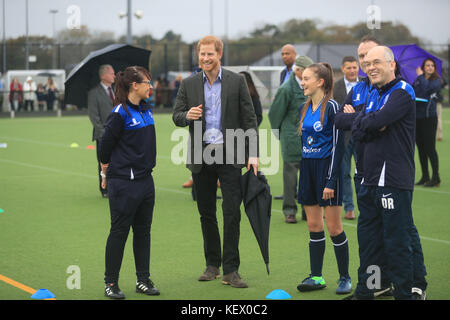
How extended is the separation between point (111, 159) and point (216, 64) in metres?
1.29

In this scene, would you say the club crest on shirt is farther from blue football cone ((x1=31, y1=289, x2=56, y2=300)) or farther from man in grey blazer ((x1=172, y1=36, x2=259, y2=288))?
blue football cone ((x1=31, y1=289, x2=56, y2=300))

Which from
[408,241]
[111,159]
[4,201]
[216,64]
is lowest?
[4,201]

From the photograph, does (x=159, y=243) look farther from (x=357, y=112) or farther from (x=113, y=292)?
(x=357, y=112)

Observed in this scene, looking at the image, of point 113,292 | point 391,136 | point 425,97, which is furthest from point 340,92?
point 113,292

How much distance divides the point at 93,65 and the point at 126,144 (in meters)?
5.04

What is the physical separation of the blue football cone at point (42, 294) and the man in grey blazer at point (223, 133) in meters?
1.36

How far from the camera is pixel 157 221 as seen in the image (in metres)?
9.20

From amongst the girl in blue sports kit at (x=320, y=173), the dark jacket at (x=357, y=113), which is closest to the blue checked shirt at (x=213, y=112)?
Result: the girl in blue sports kit at (x=320, y=173)

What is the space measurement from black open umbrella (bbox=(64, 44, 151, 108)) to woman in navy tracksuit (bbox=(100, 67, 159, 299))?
464 cm

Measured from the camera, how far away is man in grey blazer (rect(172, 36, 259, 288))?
6.30 metres

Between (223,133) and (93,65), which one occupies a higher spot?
(93,65)

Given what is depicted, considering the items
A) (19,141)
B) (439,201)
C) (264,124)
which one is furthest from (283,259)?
(264,124)

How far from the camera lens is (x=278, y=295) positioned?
19.0ft
